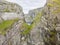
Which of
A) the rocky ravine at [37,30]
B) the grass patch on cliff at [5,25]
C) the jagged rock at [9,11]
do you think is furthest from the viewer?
the jagged rock at [9,11]

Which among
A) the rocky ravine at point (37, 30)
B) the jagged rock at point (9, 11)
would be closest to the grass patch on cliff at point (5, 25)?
the rocky ravine at point (37, 30)

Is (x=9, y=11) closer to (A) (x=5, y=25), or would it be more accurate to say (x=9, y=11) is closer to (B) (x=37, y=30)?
(A) (x=5, y=25)

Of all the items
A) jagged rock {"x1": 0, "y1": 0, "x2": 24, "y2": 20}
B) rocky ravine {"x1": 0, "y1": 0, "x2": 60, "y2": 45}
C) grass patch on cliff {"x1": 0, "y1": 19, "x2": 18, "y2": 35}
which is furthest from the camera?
jagged rock {"x1": 0, "y1": 0, "x2": 24, "y2": 20}

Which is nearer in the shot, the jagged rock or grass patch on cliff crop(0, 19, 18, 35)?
grass patch on cliff crop(0, 19, 18, 35)

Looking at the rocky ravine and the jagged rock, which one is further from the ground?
the jagged rock

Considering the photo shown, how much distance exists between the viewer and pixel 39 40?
12039 mm

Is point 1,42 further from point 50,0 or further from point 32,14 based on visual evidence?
point 32,14

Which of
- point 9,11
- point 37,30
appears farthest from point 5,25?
point 37,30

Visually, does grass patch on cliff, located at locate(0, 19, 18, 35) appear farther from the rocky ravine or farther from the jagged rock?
the jagged rock

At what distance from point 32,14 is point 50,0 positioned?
22.6 ft

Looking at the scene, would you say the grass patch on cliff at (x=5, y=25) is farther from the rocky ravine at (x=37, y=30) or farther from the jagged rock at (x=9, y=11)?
the jagged rock at (x=9, y=11)

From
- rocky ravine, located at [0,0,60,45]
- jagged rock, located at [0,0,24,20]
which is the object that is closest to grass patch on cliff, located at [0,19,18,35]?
rocky ravine, located at [0,0,60,45]

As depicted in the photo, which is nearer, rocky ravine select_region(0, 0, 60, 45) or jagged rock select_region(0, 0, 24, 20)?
rocky ravine select_region(0, 0, 60, 45)

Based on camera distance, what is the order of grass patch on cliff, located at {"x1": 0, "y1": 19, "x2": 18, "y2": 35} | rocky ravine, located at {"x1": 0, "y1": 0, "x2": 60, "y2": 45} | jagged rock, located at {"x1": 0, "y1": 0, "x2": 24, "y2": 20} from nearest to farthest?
rocky ravine, located at {"x1": 0, "y1": 0, "x2": 60, "y2": 45} → grass patch on cliff, located at {"x1": 0, "y1": 19, "x2": 18, "y2": 35} → jagged rock, located at {"x1": 0, "y1": 0, "x2": 24, "y2": 20}
